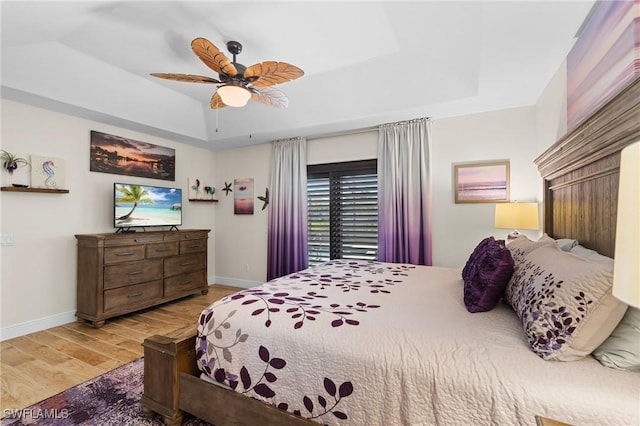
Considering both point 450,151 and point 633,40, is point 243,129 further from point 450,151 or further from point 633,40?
point 633,40

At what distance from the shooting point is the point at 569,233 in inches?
76.9

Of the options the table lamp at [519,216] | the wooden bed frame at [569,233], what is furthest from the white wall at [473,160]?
the wooden bed frame at [569,233]

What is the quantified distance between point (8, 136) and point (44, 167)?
15.3 inches

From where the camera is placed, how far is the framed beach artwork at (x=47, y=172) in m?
3.07

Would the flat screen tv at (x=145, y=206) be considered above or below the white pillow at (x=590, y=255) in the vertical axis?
above

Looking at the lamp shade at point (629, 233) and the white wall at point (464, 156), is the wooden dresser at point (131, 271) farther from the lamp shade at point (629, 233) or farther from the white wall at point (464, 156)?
the lamp shade at point (629, 233)

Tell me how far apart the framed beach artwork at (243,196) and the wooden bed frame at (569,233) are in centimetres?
332

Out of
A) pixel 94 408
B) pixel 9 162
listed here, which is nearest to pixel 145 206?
pixel 9 162

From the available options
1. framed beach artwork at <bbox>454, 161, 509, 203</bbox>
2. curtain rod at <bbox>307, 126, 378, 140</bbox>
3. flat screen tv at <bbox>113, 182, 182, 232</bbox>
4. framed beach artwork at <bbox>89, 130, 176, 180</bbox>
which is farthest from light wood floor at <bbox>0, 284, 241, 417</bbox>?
framed beach artwork at <bbox>454, 161, 509, 203</bbox>

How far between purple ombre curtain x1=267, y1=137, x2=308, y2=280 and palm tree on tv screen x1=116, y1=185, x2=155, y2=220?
172 cm

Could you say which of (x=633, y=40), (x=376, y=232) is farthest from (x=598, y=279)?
(x=376, y=232)

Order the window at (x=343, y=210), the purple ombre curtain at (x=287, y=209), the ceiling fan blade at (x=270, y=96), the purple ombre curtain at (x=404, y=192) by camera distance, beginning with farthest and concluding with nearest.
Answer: the purple ombre curtain at (x=287, y=209) < the window at (x=343, y=210) < the purple ombre curtain at (x=404, y=192) < the ceiling fan blade at (x=270, y=96)

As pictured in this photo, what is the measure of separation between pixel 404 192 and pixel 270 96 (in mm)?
1968

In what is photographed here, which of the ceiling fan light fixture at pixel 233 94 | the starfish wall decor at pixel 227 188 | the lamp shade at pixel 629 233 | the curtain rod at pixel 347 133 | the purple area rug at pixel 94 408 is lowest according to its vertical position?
the purple area rug at pixel 94 408
